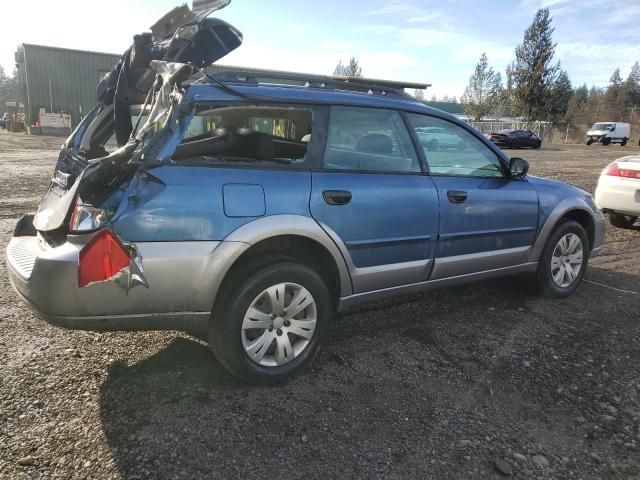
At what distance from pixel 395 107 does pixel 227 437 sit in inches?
94.6

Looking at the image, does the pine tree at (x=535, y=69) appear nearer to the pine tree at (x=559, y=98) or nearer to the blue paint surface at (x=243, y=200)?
the pine tree at (x=559, y=98)

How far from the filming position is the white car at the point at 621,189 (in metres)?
7.02

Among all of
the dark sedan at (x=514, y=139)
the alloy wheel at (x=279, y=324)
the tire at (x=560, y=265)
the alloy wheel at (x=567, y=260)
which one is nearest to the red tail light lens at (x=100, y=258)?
the alloy wheel at (x=279, y=324)

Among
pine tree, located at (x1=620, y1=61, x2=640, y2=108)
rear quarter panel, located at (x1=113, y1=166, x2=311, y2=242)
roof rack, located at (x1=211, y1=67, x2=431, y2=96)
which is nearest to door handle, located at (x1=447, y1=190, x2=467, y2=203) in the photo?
roof rack, located at (x1=211, y1=67, x2=431, y2=96)

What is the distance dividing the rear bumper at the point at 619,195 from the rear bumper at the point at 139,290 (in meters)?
6.48

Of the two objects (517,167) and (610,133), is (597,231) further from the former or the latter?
(610,133)

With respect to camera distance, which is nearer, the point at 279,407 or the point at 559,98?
the point at 279,407

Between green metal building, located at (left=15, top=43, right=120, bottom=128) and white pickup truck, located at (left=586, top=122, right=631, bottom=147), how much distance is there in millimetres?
36609

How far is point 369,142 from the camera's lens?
342cm

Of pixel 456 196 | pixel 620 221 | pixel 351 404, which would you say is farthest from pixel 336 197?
pixel 620 221

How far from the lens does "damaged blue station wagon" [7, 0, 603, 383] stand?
2539 mm

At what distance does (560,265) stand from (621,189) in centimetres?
346

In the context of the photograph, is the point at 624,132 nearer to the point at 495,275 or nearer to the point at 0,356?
the point at 495,275

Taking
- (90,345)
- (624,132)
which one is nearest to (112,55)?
(90,345)
